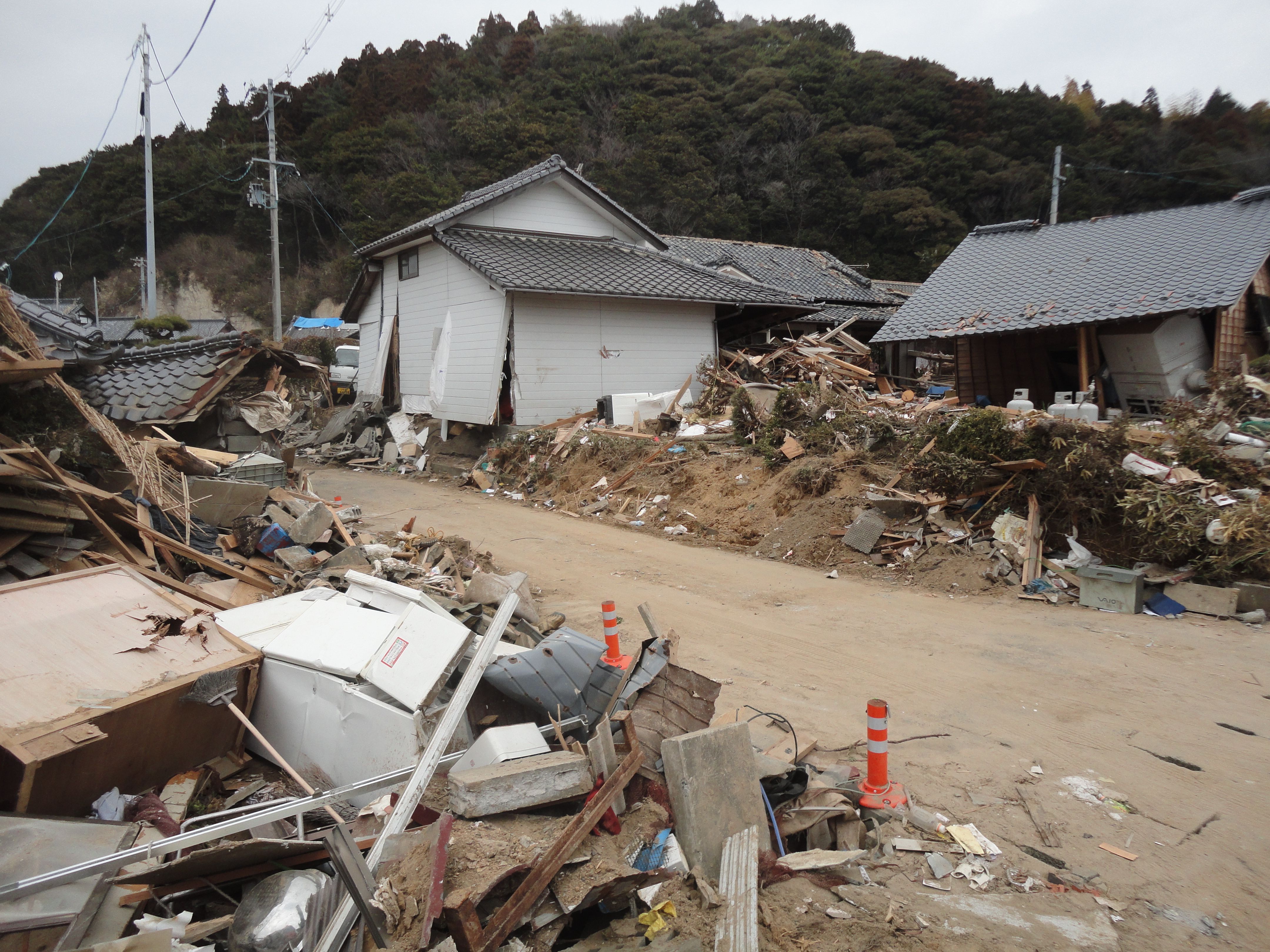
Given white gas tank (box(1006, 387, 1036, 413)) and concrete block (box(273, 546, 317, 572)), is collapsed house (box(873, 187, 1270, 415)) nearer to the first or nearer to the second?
white gas tank (box(1006, 387, 1036, 413))

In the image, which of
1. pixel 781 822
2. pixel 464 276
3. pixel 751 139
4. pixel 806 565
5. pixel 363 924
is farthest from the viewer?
pixel 751 139

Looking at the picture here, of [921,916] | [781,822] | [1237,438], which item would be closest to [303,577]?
[781,822]

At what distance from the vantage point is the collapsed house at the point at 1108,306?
13352mm

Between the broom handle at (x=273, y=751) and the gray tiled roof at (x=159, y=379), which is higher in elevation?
the gray tiled roof at (x=159, y=379)

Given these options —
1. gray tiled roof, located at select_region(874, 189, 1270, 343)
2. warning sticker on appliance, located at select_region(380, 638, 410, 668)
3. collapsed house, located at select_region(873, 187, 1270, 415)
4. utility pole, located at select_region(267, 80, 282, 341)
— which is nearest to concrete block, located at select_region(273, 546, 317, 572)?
warning sticker on appliance, located at select_region(380, 638, 410, 668)

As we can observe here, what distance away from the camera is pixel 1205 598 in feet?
25.5

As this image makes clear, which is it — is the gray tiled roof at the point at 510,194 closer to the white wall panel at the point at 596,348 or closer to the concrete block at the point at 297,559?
the white wall panel at the point at 596,348

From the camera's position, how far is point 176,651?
15.5ft

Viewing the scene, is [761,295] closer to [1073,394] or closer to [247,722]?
[1073,394]

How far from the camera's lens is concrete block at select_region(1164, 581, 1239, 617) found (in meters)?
7.62

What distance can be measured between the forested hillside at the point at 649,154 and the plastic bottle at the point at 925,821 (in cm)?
3612

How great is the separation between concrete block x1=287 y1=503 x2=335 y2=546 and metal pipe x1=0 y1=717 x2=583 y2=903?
3.94 metres

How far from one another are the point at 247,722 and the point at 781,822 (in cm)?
316

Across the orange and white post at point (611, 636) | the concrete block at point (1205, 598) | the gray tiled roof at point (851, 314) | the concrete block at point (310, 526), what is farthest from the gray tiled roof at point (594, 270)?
the concrete block at point (1205, 598)
